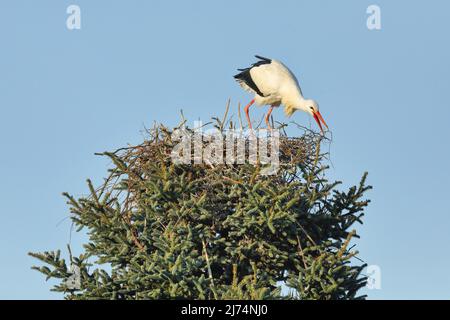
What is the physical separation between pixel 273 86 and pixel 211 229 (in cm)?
492

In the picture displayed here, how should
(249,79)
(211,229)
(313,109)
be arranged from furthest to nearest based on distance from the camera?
1. (249,79)
2. (313,109)
3. (211,229)

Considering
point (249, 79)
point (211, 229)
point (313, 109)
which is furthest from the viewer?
point (249, 79)

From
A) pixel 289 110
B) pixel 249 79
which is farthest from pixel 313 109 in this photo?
pixel 249 79

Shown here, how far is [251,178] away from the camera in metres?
11.7

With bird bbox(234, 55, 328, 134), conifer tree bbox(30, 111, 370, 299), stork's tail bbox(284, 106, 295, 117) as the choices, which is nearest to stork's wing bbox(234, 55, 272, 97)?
bird bbox(234, 55, 328, 134)

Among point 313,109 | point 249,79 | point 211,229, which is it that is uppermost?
point 249,79

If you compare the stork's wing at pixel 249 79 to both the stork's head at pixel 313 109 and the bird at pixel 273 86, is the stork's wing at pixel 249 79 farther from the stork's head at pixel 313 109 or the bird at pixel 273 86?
the stork's head at pixel 313 109

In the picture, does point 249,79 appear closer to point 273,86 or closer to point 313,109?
point 273,86

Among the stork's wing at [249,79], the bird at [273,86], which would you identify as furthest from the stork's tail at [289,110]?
the stork's wing at [249,79]

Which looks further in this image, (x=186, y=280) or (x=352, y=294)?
(x=352, y=294)

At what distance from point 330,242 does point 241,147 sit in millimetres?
2103

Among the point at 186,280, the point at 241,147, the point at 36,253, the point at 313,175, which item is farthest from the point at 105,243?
the point at 313,175

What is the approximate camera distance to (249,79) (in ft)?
54.2

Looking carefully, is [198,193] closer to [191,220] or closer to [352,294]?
→ [191,220]
